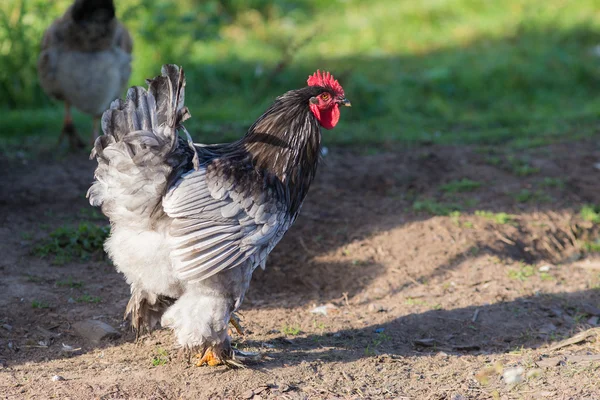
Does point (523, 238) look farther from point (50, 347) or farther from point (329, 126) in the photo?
point (50, 347)

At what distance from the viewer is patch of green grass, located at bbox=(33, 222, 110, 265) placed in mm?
5469

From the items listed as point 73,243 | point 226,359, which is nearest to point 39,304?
point 73,243

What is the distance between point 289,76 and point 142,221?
630cm

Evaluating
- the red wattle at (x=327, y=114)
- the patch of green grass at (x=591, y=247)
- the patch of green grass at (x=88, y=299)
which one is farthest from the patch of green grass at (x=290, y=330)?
the patch of green grass at (x=591, y=247)

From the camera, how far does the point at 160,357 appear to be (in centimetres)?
430

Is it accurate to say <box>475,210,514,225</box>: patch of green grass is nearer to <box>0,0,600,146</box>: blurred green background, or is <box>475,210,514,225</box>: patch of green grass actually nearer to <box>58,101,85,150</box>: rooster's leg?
<box>0,0,600,146</box>: blurred green background

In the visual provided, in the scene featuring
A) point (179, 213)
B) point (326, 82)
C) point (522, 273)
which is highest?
point (326, 82)

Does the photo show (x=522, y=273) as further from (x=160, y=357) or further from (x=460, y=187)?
(x=160, y=357)

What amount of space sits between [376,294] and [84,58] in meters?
4.29

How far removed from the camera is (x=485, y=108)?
10.0 m

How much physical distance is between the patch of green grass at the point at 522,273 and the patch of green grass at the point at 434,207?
0.88 m

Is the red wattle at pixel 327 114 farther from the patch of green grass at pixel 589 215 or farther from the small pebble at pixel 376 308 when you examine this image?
the patch of green grass at pixel 589 215

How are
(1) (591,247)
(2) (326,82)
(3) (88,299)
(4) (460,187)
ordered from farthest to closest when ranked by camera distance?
(4) (460,187) < (1) (591,247) < (3) (88,299) < (2) (326,82)

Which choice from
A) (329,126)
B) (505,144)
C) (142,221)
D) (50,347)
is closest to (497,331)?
(329,126)
